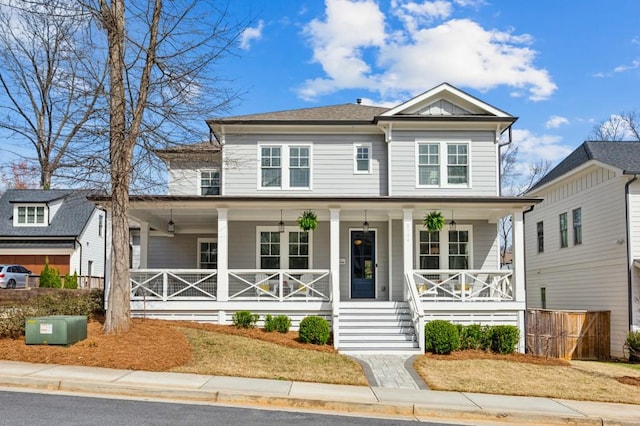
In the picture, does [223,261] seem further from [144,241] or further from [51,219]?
[51,219]

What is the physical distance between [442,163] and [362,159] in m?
2.55

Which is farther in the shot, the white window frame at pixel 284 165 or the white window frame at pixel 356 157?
the white window frame at pixel 356 157

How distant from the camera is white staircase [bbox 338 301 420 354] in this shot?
597 inches

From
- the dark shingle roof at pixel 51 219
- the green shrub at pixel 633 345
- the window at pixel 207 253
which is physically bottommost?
the green shrub at pixel 633 345

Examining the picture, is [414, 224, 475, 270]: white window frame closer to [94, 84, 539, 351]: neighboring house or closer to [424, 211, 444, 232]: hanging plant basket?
[94, 84, 539, 351]: neighboring house

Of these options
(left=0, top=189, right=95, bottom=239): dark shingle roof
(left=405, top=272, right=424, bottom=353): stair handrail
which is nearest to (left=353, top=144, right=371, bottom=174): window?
(left=405, top=272, right=424, bottom=353): stair handrail

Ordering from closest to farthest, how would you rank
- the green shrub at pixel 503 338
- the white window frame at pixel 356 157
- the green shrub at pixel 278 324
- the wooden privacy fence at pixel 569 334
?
1. the green shrub at pixel 503 338
2. the green shrub at pixel 278 324
3. the wooden privacy fence at pixel 569 334
4. the white window frame at pixel 356 157

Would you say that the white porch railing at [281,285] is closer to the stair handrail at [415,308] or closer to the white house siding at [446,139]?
the stair handrail at [415,308]

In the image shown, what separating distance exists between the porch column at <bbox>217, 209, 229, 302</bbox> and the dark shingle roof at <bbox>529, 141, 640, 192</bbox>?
39.6ft

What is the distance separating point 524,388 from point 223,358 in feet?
19.5

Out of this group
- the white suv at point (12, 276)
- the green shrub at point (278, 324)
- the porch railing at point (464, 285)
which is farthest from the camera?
the white suv at point (12, 276)

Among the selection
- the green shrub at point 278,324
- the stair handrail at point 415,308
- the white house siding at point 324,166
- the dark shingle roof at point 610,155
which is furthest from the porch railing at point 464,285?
the dark shingle roof at point 610,155

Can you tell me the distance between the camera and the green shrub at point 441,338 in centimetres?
Answer: 1501

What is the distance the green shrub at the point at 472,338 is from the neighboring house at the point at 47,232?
71.0ft
